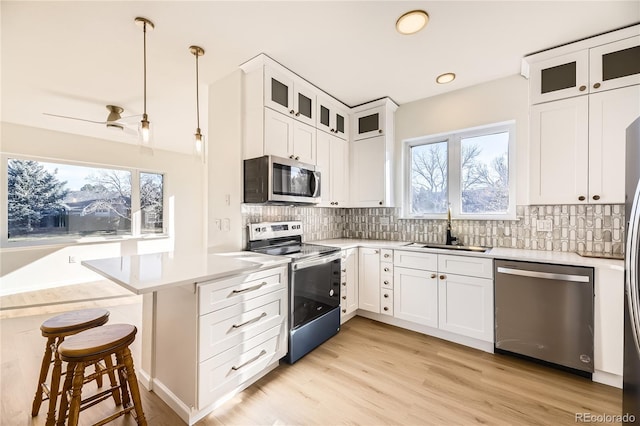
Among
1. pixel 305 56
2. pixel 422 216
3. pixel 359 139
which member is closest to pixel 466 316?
pixel 422 216

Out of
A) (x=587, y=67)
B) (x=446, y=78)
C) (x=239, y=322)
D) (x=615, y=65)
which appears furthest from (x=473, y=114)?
(x=239, y=322)

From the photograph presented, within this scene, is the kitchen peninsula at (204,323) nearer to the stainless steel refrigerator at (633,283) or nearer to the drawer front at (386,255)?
the drawer front at (386,255)

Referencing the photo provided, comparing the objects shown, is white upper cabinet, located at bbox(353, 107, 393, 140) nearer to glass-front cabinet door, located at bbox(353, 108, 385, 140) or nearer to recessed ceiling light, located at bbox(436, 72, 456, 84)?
glass-front cabinet door, located at bbox(353, 108, 385, 140)

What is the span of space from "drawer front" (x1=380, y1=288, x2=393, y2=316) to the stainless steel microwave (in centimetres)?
134

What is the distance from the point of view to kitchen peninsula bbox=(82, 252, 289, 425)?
4.83 ft

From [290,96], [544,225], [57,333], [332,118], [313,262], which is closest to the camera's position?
[57,333]

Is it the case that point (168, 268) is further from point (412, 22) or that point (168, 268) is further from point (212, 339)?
point (412, 22)

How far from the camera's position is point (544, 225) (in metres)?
2.42

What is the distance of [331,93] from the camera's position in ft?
9.90

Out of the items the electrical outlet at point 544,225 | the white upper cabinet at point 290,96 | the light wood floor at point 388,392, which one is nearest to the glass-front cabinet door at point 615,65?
the electrical outlet at point 544,225

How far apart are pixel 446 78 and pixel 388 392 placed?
9.61 ft

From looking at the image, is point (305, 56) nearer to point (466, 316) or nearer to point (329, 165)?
point (329, 165)

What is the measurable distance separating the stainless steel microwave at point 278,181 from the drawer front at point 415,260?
3.68 feet

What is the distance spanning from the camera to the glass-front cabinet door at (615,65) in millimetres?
1910
